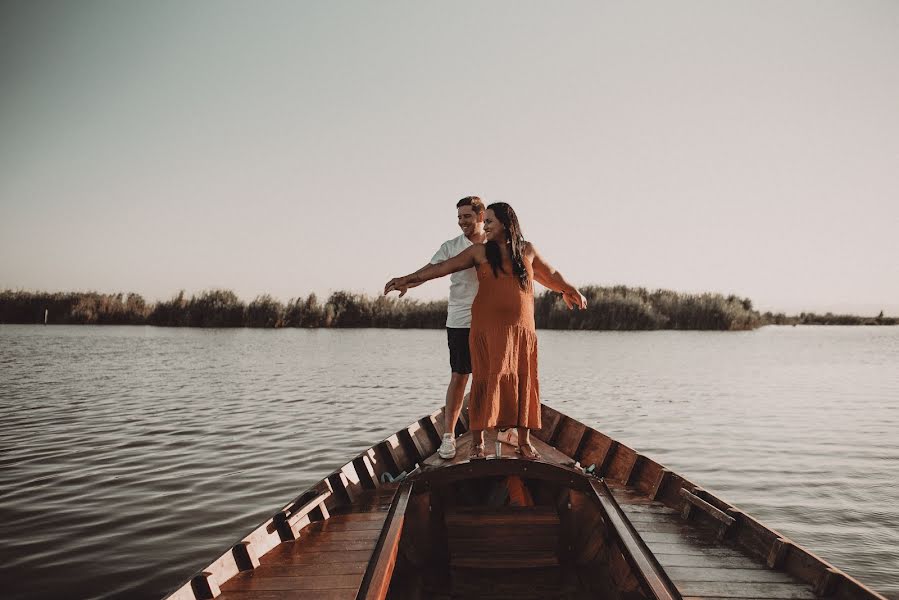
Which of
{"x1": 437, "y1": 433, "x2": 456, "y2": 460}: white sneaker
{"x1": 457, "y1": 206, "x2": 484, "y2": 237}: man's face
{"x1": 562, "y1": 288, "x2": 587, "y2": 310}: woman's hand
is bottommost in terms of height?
{"x1": 437, "y1": 433, "x2": 456, "y2": 460}: white sneaker

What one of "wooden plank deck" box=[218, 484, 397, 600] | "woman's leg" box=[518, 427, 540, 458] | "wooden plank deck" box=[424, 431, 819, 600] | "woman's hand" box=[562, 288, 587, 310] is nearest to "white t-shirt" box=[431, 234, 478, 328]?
"woman's hand" box=[562, 288, 587, 310]

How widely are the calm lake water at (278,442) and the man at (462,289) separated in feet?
8.79

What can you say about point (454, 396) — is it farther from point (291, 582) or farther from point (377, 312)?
point (377, 312)

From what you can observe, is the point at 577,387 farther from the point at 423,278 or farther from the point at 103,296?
the point at 103,296

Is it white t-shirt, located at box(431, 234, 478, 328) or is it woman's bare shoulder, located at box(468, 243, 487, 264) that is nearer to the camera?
woman's bare shoulder, located at box(468, 243, 487, 264)

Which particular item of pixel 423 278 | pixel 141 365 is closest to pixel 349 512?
pixel 423 278

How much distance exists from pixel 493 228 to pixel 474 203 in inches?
18.0

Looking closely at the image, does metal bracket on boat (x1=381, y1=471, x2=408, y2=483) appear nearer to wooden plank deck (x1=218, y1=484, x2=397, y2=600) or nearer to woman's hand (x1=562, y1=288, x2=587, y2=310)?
wooden plank deck (x1=218, y1=484, x2=397, y2=600)

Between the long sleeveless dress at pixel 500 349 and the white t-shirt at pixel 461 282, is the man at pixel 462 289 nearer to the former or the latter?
the white t-shirt at pixel 461 282

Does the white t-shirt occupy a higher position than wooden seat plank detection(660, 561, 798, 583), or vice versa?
the white t-shirt

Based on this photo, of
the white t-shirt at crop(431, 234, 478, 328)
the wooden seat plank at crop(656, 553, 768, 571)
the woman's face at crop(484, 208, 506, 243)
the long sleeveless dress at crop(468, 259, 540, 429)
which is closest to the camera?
the wooden seat plank at crop(656, 553, 768, 571)

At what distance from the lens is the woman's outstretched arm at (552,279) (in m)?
5.05

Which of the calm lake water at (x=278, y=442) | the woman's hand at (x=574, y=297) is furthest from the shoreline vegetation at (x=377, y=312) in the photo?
the woman's hand at (x=574, y=297)

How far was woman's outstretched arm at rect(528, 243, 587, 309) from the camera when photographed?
505cm
